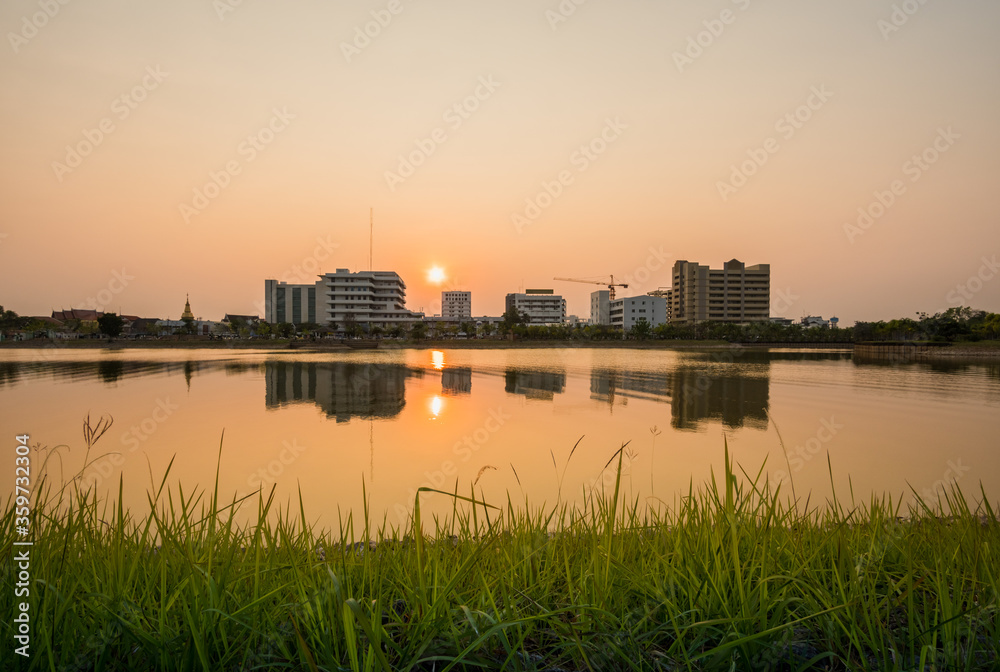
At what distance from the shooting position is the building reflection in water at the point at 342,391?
14621 millimetres

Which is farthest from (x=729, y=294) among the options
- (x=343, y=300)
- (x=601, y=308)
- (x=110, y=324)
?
(x=110, y=324)

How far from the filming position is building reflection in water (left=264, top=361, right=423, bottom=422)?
14.6 m

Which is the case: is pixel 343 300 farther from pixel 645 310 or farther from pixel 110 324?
pixel 645 310

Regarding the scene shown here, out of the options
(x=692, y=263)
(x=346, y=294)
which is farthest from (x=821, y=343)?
(x=346, y=294)

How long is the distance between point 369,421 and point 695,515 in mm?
10905

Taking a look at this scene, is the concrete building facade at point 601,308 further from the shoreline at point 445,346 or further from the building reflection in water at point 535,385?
the building reflection in water at point 535,385

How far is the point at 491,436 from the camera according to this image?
11.2 m

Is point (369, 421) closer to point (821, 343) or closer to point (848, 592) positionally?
point (848, 592)

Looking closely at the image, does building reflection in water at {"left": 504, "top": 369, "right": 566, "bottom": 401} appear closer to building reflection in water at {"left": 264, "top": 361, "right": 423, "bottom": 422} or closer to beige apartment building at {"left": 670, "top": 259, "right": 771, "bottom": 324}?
building reflection in water at {"left": 264, "top": 361, "right": 423, "bottom": 422}

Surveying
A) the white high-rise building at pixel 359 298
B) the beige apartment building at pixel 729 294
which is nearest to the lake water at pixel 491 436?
the white high-rise building at pixel 359 298

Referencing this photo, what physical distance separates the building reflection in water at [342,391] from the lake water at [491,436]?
0.14m

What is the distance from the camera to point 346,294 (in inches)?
4284

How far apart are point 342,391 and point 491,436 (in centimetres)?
985

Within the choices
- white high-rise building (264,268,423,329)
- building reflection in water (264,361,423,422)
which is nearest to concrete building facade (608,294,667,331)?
white high-rise building (264,268,423,329)
